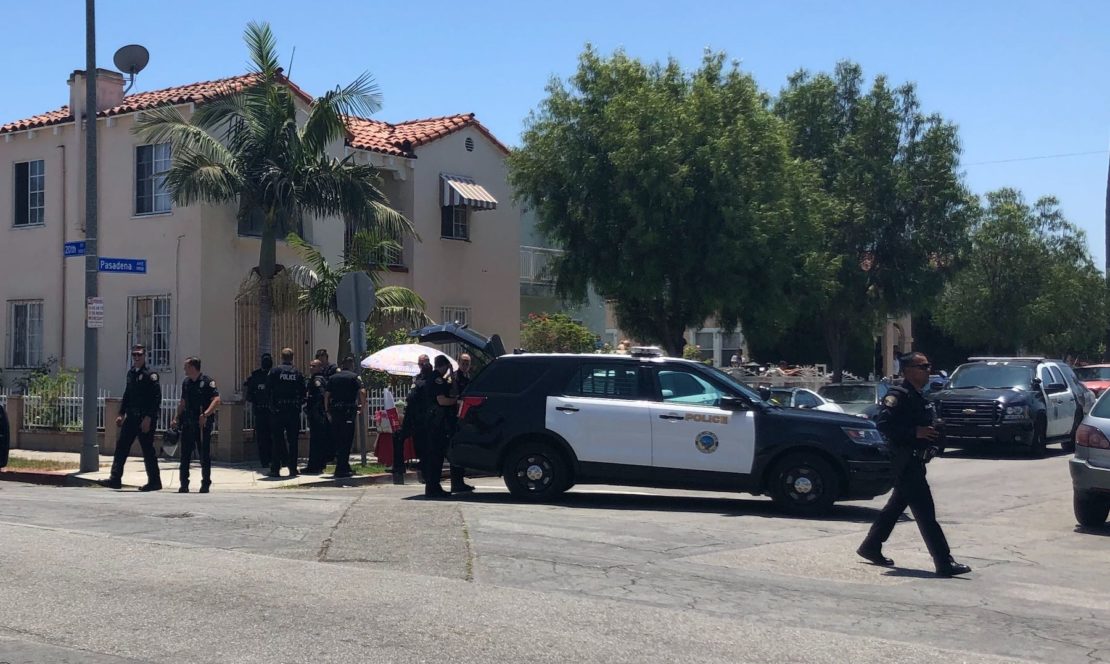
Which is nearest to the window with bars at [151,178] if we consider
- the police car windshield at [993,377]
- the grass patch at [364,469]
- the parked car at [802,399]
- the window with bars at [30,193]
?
the window with bars at [30,193]

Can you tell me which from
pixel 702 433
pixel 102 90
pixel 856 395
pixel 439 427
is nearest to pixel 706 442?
pixel 702 433

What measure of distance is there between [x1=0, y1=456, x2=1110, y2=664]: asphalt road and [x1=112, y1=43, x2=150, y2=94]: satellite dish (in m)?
11.5

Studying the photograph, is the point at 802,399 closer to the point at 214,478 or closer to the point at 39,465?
the point at 214,478

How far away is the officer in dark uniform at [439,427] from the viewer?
46.8 feet

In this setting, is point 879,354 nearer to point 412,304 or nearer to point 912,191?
point 912,191

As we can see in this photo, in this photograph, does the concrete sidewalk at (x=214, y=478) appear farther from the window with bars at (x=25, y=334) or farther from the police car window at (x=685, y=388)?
the window with bars at (x=25, y=334)

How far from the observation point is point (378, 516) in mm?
11805

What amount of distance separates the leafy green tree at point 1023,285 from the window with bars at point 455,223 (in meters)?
19.9

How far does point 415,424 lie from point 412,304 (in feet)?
21.7

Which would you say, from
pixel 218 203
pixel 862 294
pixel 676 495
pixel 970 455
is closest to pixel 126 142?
pixel 218 203

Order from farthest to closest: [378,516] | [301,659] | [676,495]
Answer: [676,495]
[378,516]
[301,659]

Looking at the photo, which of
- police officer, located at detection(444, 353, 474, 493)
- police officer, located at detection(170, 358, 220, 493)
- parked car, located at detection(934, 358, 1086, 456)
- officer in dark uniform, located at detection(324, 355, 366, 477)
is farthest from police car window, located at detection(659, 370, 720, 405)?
parked car, located at detection(934, 358, 1086, 456)

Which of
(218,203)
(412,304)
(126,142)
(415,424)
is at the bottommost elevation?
(415,424)

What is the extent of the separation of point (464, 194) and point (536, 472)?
42.2ft
